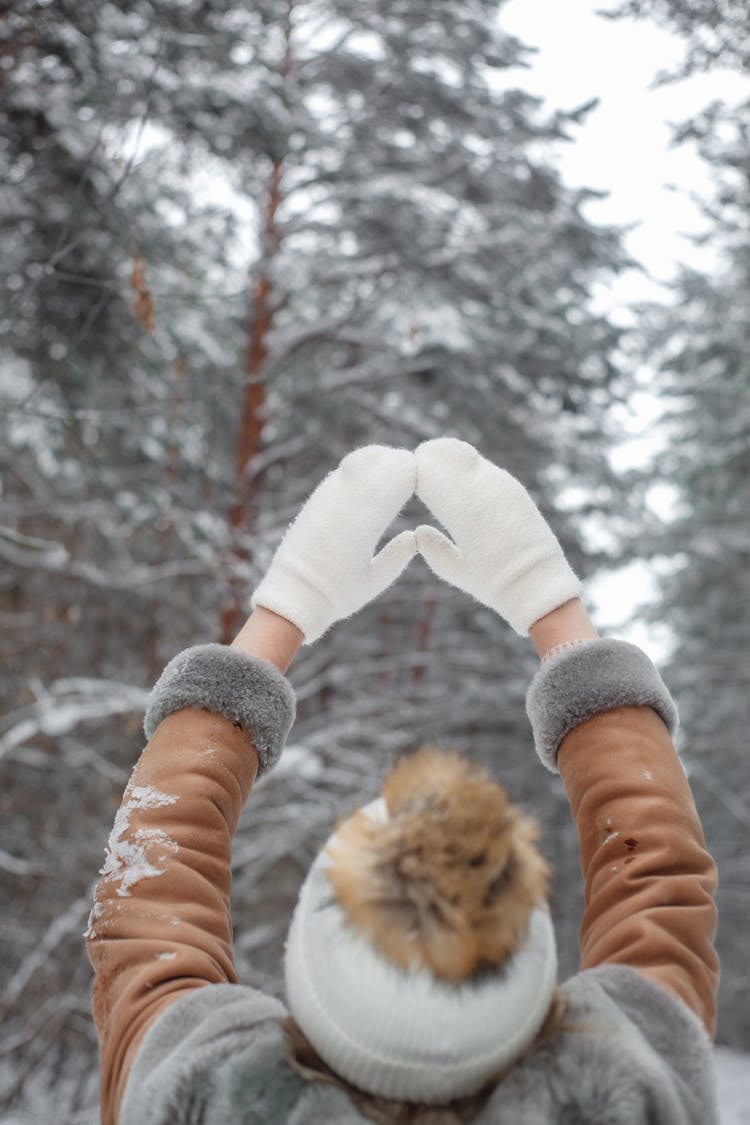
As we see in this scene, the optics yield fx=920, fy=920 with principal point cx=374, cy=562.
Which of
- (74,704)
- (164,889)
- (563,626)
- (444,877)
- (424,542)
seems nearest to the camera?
(444,877)

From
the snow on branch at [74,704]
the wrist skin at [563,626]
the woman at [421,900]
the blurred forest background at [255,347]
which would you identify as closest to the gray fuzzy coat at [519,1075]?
the woman at [421,900]

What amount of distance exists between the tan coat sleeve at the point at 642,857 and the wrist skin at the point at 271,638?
18.8 inches

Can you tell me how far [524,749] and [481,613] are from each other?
3.64 metres

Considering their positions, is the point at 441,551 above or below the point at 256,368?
above

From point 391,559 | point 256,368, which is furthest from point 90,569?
point 391,559

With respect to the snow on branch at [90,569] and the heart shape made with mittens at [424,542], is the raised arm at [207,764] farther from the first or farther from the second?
the snow on branch at [90,569]

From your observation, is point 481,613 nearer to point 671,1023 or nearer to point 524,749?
point 524,749

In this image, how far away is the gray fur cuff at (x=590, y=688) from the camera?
1.35 metres

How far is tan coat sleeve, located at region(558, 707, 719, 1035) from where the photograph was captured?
3.78ft

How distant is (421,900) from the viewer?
3.00 feet

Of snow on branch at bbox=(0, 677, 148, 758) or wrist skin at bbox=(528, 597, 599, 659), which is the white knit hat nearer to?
wrist skin at bbox=(528, 597, 599, 659)

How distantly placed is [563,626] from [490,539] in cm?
19

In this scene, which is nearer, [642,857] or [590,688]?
[642,857]

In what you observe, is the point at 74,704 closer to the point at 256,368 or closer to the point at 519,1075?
the point at 256,368
